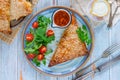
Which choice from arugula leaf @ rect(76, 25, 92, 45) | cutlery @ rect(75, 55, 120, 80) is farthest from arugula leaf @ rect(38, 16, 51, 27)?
cutlery @ rect(75, 55, 120, 80)

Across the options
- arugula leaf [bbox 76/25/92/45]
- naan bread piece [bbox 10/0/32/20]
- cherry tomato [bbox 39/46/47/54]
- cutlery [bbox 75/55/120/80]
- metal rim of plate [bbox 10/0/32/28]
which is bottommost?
cutlery [bbox 75/55/120/80]

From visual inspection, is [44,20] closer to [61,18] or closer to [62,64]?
[61,18]

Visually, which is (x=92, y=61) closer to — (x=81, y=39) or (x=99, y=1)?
(x=81, y=39)

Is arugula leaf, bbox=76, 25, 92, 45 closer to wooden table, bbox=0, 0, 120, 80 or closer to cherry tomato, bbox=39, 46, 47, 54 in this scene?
wooden table, bbox=0, 0, 120, 80

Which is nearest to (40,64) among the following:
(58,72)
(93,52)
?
(58,72)

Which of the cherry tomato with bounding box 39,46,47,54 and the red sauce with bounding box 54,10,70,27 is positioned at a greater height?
the red sauce with bounding box 54,10,70,27

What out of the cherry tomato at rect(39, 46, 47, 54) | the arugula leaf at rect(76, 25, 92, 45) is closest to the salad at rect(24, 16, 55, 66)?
the cherry tomato at rect(39, 46, 47, 54)
